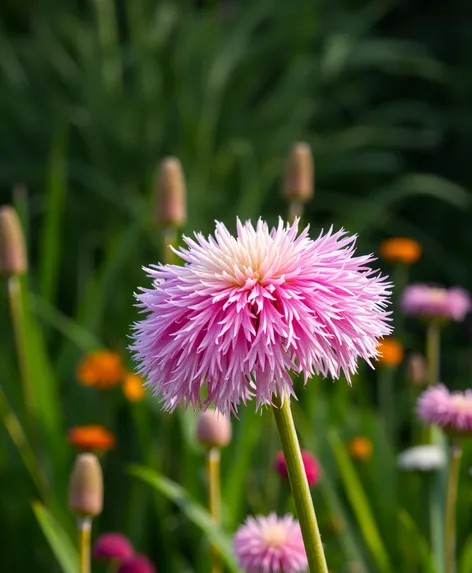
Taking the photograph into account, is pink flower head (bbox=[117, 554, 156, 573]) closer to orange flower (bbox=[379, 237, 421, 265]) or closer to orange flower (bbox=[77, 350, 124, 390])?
orange flower (bbox=[77, 350, 124, 390])

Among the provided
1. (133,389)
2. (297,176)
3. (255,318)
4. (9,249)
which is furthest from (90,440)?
(255,318)

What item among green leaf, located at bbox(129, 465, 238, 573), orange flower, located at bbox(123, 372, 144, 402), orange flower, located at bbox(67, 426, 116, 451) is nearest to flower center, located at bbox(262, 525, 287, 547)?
green leaf, located at bbox(129, 465, 238, 573)

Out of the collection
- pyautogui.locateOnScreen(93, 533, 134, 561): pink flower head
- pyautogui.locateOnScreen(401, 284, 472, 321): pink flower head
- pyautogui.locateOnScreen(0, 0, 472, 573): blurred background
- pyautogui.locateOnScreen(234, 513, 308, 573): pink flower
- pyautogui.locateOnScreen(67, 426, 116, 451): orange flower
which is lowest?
pyautogui.locateOnScreen(234, 513, 308, 573): pink flower

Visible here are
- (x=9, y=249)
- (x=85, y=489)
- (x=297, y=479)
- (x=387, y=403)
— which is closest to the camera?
(x=297, y=479)

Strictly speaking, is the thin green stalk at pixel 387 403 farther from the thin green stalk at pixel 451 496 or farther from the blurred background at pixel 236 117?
the thin green stalk at pixel 451 496

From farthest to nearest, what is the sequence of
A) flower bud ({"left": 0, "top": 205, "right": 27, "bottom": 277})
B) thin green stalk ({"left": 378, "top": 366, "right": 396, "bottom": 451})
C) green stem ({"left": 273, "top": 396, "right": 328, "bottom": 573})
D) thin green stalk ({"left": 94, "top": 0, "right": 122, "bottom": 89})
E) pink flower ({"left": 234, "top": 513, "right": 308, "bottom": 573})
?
thin green stalk ({"left": 94, "top": 0, "right": 122, "bottom": 89}), thin green stalk ({"left": 378, "top": 366, "right": 396, "bottom": 451}), flower bud ({"left": 0, "top": 205, "right": 27, "bottom": 277}), pink flower ({"left": 234, "top": 513, "right": 308, "bottom": 573}), green stem ({"left": 273, "top": 396, "right": 328, "bottom": 573})

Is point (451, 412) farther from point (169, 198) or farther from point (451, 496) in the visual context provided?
point (169, 198)

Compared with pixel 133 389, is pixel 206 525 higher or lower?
lower
